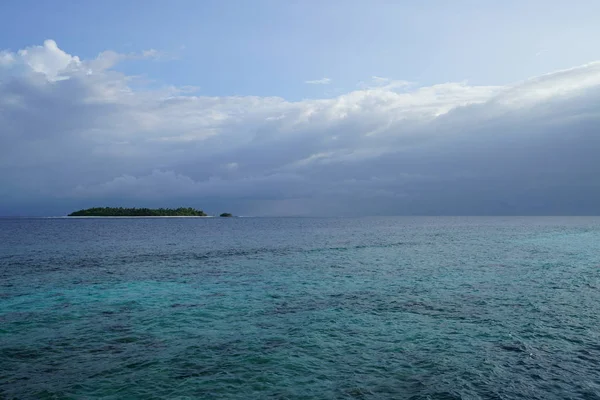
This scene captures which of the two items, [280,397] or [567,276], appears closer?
[280,397]

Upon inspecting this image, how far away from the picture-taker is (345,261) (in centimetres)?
5066

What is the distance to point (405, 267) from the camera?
45125 millimetres

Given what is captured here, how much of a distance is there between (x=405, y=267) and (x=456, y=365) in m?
30.1

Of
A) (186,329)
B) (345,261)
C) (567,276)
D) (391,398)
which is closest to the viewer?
(391,398)

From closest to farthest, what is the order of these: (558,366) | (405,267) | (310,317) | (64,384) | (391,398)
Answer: (391,398) → (64,384) → (558,366) → (310,317) → (405,267)

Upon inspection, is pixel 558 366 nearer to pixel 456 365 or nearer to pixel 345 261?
pixel 456 365

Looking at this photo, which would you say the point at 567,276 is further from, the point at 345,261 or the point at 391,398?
the point at 391,398

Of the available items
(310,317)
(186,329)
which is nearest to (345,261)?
(310,317)

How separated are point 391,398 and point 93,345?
524 inches

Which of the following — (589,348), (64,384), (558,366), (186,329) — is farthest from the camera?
(186,329)

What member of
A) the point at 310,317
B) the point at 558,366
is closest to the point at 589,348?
the point at 558,366


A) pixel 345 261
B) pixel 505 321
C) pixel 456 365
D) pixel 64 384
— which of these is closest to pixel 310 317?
pixel 456 365

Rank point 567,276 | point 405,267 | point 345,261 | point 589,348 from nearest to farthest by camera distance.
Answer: point 589,348
point 567,276
point 405,267
point 345,261

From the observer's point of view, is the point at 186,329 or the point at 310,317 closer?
the point at 186,329
